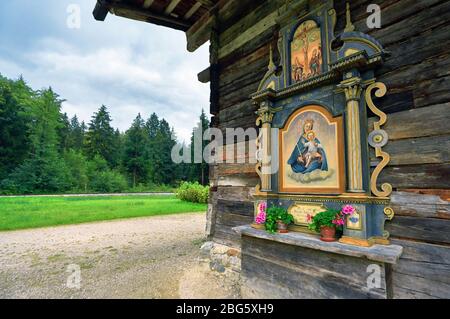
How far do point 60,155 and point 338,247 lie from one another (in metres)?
40.6

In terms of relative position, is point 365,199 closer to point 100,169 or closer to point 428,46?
point 428,46

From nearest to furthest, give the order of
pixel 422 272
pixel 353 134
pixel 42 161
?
pixel 422 272 → pixel 353 134 → pixel 42 161

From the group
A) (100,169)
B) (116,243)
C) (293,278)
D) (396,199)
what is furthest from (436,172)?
(100,169)

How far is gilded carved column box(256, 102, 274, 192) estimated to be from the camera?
352cm

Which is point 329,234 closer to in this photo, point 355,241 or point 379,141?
point 355,241

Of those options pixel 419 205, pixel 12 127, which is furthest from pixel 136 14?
pixel 12 127

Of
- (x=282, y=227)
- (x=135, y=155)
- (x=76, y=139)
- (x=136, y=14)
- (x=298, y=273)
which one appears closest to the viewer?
(x=298, y=273)

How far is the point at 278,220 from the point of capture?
3.17 metres

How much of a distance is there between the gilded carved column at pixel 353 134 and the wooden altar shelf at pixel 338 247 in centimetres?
63

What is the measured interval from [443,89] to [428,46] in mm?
503

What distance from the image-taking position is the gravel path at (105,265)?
369 cm

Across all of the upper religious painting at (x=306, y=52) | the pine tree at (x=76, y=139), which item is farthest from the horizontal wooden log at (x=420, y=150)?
the pine tree at (x=76, y=139)

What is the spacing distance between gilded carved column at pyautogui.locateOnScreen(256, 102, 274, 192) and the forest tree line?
94.3ft

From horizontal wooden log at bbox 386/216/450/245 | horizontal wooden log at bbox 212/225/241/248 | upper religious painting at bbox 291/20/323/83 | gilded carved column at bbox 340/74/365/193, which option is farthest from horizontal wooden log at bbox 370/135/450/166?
horizontal wooden log at bbox 212/225/241/248
